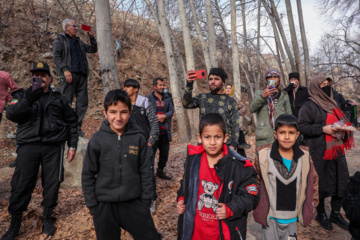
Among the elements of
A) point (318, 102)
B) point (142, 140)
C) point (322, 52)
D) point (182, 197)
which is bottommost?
point (182, 197)

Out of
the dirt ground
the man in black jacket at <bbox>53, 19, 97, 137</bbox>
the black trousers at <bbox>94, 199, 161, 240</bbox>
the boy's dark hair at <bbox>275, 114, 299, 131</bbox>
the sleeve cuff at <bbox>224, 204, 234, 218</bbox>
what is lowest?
the dirt ground

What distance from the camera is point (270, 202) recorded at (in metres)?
2.43

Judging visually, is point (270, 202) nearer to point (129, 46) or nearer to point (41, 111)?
point (41, 111)

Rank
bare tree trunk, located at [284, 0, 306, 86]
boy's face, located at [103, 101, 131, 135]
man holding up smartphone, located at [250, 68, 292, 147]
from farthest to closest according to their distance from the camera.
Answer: bare tree trunk, located at [284, 0, 306, 86]
man holding up smartphone, located at [250, 68, 292, 147]
boy's face, located at [103, 101, 131, 135]

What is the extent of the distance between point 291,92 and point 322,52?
106 feet

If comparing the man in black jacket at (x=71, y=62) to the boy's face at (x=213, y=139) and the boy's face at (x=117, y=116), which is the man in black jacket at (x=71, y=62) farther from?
the boy's face at (x=213, y=139)

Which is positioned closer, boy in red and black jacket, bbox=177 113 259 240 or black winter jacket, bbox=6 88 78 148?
boy in red and black jacket, bbox=177 113 259 240

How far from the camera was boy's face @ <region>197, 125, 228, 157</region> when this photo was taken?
212 centimetres

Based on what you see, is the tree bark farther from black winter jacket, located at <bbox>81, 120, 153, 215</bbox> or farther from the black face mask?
black winter jacket, located at <bbox>81, 120, 153, 215</bbox>

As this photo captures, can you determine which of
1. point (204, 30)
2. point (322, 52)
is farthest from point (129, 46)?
point (322, 52)

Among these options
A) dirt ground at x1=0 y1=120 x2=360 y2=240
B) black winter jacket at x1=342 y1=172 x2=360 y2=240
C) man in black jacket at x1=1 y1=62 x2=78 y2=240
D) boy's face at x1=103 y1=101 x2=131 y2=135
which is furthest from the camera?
dirt ground at x1=0 y1=120 x2=360 y2=240

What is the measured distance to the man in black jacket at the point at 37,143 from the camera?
287cm

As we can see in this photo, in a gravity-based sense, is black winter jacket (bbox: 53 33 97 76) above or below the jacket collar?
above

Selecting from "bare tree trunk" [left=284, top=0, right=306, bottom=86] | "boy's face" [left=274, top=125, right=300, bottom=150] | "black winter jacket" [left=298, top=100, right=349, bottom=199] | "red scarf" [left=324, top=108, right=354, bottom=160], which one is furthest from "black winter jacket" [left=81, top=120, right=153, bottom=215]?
"bare tree trunk" [left=284, top=0, right=306, bottom=86]
